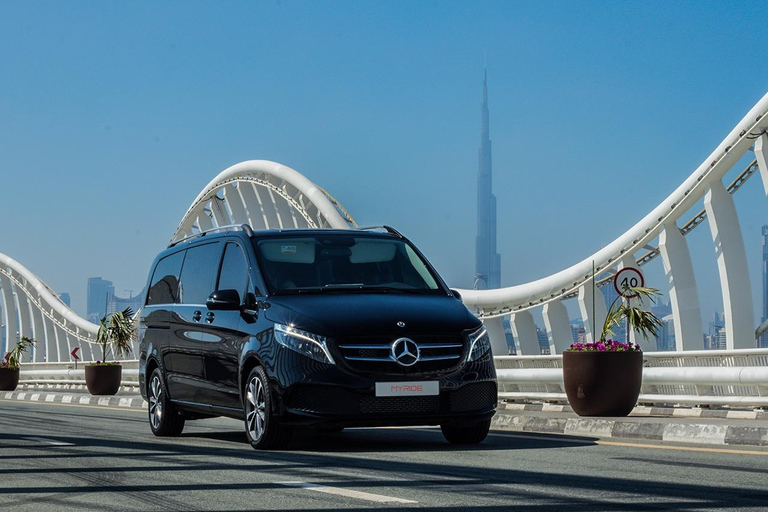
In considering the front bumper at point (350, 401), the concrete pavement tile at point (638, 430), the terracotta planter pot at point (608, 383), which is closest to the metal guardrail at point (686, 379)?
the terracotta planter pot at point (608, 383)

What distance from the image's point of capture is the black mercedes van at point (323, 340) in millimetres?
10039

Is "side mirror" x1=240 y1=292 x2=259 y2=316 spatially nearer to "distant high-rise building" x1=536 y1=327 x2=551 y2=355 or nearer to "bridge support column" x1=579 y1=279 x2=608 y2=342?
"bridge support column" x1=579 y1=279 x2=608 y2=342

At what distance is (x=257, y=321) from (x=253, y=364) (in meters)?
0.37

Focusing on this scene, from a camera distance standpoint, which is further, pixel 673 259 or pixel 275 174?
pixel 275 174


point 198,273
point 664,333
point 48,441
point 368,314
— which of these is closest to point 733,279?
point 664,333

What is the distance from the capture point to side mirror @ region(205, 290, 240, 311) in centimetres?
1109

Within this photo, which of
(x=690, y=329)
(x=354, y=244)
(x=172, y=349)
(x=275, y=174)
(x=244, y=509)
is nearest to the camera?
(x=244, y=509)

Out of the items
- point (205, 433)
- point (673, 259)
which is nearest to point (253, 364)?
point (205, 433)

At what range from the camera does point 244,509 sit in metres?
6.50

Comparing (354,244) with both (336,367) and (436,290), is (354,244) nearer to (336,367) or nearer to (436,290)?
(436,290)

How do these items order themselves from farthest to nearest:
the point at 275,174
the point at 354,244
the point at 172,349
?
the point at 275,174
the point at 172,349
the point at 354,244

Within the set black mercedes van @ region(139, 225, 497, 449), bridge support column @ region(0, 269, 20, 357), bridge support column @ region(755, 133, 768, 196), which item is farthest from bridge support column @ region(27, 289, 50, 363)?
black mercedes van @ region(139, 225, 497, 449)

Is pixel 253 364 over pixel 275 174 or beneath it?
beneath

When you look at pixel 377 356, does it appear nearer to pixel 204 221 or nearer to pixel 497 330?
pixel 497 330
